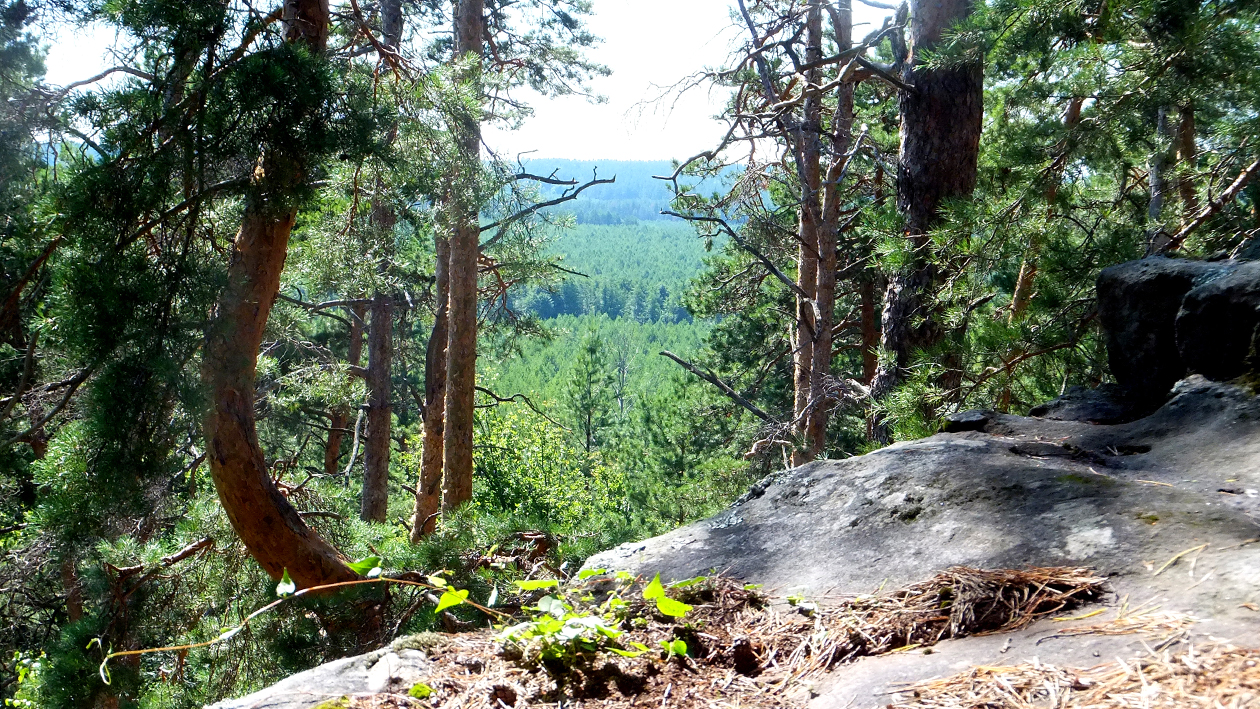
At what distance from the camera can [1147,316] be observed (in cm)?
321

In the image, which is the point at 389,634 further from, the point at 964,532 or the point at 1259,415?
the point at 1259,415

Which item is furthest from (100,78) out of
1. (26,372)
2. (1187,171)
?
(1187,171)

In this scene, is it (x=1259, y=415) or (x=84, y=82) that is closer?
(x=1259, y=415)

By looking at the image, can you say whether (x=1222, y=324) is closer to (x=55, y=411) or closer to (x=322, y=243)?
(x=55, y=411)

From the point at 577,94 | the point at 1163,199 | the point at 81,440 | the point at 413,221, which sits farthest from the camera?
the point at 577,94

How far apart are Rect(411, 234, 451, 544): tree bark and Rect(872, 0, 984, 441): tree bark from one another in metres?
4.87

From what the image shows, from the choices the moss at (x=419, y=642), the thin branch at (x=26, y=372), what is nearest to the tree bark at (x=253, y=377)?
the thin branch at (x=26, y=372)

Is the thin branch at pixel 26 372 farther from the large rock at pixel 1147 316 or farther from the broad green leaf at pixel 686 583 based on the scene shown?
the large rock at pixel 1147 316

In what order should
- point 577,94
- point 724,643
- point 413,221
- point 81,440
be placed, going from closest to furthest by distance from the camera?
point 724,643
point 81,440
point 413,221
point 577,94

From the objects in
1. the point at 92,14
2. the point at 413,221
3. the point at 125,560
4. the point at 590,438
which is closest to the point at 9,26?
the point at 92,14

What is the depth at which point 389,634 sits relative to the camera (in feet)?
13.3

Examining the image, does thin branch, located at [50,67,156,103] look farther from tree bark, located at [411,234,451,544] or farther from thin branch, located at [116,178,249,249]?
tree bark, located at [411,234,451,544]

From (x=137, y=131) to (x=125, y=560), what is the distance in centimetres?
256

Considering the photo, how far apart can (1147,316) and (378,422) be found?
971 centimetres
